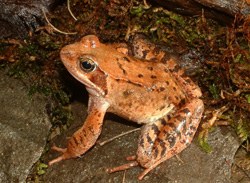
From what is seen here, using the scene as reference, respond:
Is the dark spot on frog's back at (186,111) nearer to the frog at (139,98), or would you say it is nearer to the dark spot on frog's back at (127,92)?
the frog at (139,98)

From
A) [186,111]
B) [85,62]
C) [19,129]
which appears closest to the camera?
[85,62]

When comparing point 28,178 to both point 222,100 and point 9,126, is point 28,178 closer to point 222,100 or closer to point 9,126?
point 9,126

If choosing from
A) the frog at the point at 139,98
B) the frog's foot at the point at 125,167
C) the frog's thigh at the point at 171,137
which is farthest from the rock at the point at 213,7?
the frog's foot at the point at 125,167

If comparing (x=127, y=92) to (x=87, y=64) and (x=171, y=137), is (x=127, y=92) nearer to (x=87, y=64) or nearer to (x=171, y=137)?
(x=87, y=64)

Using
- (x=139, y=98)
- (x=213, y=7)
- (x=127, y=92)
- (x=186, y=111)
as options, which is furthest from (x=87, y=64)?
(x=213, y=7)

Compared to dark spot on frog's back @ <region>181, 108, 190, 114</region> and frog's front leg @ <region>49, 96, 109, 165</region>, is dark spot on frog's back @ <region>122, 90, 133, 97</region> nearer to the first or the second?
frog's front leg @ <region>49, 96, 109, 165</region>

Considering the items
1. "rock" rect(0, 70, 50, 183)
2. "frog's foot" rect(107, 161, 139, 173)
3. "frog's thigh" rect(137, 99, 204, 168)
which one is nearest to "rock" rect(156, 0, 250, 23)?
"frog's thigh" rect(137, 99, 204, 168)
